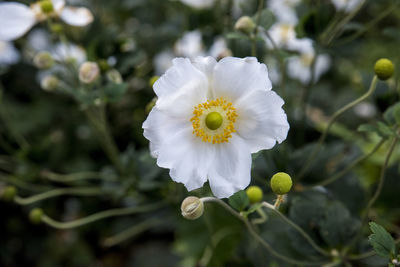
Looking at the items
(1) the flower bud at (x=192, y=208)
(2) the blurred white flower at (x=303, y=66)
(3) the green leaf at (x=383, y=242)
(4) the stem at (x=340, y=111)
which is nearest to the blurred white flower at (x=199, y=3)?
(2) the blurred white flower at (x=303, y=66)

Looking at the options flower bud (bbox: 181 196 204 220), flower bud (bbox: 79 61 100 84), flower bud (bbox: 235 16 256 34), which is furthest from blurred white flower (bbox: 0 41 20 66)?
flower bud (bbox: 181 196 204 220)

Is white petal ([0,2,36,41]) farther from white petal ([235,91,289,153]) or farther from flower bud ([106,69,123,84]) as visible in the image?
white petal ([235,91,289,153])

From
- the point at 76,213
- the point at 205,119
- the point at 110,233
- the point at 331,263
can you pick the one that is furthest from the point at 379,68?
the point at 76,213

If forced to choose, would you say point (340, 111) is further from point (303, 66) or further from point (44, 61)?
point (303, 66)

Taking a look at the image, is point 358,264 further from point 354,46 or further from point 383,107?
point 354,46

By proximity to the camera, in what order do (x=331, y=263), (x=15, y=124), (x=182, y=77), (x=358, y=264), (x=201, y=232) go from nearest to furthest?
1. (x=182, y=77)
2. (x=331, y=263)
3. (x=358, y=264)
4. (x=201, y=232)
5. (x=15, y=124)

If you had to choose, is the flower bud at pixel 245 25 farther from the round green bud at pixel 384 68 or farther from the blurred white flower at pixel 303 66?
the blurred white flower at pixel 303 66

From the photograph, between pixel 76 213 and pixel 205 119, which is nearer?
pixel 205 119

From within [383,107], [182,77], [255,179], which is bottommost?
[255,179]
